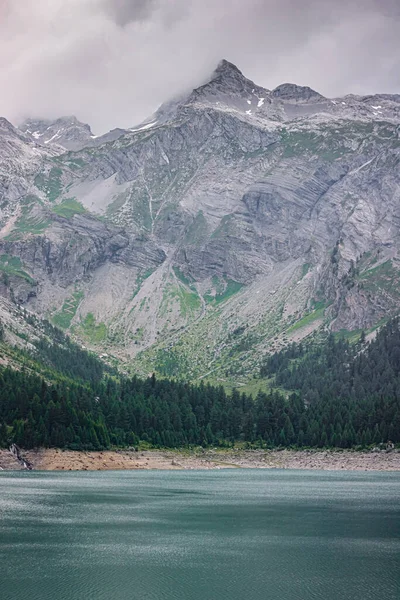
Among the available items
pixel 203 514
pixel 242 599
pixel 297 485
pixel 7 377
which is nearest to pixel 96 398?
→ pixel 7 377

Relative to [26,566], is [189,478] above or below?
below

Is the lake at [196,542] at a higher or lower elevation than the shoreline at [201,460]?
higher

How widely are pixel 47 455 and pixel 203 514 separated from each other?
6408 centimetres

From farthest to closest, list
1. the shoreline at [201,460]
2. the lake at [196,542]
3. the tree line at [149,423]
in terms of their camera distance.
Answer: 1. the tree line at [149,423]
2. the shoreline at [201,460]
3. the lake at [196,542]

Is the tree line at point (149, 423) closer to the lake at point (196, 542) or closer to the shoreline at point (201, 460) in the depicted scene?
the shoreline at point (201, 460)

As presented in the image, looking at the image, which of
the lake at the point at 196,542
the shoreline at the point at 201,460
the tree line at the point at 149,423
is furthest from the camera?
the tree line at the point at 149,423

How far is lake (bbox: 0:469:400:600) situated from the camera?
193 feet

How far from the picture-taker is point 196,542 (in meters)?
77.3

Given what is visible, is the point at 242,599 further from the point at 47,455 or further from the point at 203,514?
the point at 47,455

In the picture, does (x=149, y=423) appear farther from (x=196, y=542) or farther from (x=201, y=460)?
(x=196, y=542)

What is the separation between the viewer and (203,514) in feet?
315

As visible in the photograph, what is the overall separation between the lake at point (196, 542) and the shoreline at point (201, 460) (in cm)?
2077

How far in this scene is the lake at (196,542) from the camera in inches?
2318

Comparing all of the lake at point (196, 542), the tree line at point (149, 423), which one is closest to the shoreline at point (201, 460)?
the tree line at point (149, 423)
